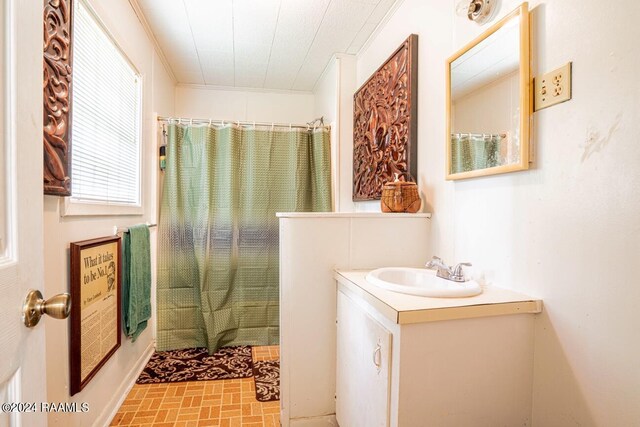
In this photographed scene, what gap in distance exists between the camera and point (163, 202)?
2.40m

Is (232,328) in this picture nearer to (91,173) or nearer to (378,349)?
(91,173)

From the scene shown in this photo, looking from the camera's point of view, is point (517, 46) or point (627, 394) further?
point (517, 46)

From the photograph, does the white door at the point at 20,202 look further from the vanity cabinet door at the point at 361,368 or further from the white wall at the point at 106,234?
the vanity cabinet door at the point at 361,368

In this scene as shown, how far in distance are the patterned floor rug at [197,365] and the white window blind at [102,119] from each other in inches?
44.2

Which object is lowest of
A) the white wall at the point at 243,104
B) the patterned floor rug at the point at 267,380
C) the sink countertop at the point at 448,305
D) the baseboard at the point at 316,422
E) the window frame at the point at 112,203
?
the patterned floor rug at the point at 267,380

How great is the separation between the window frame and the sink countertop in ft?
3.95

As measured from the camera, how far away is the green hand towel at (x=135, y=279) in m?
1.84

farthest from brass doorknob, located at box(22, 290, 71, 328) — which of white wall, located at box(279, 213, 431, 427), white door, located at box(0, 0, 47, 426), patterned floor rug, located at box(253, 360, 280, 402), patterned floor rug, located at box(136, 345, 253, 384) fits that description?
patterned floor rug, located at box(136, 345, 253, 384)

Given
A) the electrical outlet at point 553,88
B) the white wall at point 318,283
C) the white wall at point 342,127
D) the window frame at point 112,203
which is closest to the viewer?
the electrical outlet at point 553,88

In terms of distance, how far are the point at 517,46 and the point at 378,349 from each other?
1.10 meters

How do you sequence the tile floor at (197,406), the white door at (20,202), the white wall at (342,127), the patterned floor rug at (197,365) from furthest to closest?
the white wall at (342,127) < the patterned floor rug at (197,365) < the tile floor at (197,406) < the white door at (20,202)

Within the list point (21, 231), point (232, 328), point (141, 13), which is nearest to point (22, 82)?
point (21, 231)

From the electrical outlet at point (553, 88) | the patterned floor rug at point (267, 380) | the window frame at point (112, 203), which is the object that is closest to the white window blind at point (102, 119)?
the window frame at point (112, 203)

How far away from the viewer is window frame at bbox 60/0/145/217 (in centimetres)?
129
